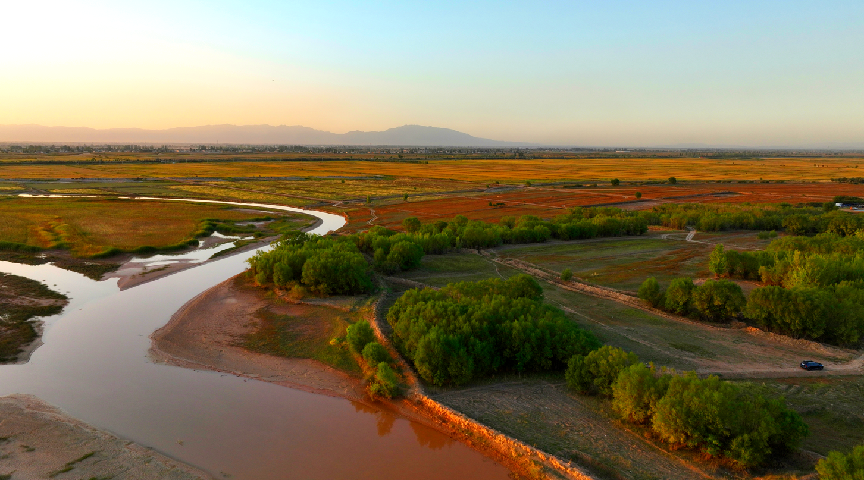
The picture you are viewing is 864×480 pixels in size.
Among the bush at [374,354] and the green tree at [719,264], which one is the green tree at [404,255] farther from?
the green tree at [719,264]

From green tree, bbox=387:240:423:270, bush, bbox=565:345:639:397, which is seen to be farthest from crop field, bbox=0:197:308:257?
bush, bbox=565:345:639:397

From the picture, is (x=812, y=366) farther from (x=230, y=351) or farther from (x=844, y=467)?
Answer: (x=230, y=351)

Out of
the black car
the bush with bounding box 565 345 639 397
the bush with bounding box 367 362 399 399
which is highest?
the bush with bounding box 565 345 639 397

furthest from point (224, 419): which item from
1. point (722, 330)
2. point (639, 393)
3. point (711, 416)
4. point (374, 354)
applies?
point (722, 330)

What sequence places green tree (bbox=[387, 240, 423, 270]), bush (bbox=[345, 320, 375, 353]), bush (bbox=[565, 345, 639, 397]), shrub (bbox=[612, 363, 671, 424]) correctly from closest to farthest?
shrub (bbox=[612, 363, 671, 424]) → bush (bbox=[565, 345, 639, 397]) → bush (bbox=[345, 320, 375, 353]) → green tree (bbox=[387, 240, 423, 270])

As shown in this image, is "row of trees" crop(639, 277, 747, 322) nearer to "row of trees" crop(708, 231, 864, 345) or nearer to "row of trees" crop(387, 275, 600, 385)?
"row of trees" crop(708, 231, 864, 345)
